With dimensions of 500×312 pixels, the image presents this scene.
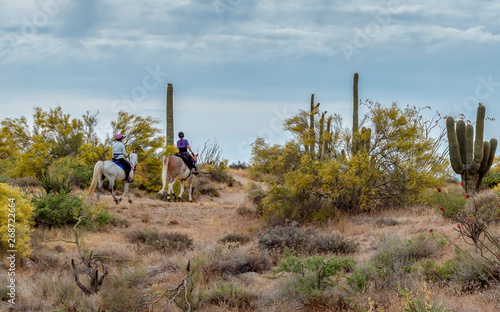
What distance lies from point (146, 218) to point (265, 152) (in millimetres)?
4968

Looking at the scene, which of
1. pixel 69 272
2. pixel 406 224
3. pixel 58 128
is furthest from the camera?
pixel 58 128

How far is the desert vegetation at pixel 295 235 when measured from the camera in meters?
7.48

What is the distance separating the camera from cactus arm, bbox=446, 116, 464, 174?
18.3 m

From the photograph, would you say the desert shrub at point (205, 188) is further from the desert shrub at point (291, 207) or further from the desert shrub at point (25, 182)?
the desert shrub at point (291, 207)

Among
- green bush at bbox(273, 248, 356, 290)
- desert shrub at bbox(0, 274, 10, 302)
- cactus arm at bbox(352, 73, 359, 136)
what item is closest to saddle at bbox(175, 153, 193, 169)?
cactus arm at bbox(352, 73, 359, 136)

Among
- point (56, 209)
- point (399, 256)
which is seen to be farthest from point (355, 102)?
point (399, 256)

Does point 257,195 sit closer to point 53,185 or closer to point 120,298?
point 53,185

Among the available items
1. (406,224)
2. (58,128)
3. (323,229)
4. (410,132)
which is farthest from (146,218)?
(58,128)

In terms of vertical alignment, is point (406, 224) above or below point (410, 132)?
below

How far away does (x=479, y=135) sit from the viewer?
18.8 meters

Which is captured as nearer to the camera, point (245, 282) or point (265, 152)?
point (245, 282)

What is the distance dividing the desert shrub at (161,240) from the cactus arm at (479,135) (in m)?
12.1

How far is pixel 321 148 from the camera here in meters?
17.8

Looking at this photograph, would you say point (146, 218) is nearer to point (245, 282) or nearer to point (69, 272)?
point (69, 272)
